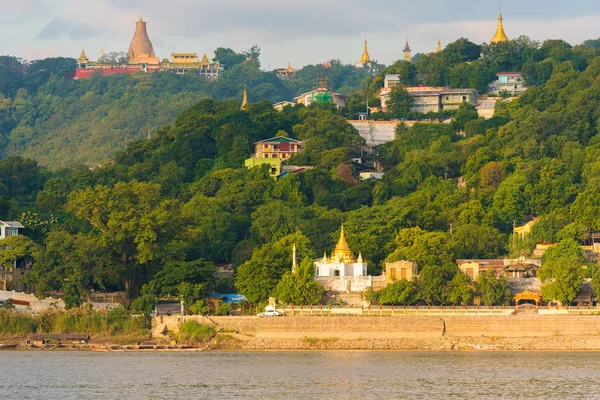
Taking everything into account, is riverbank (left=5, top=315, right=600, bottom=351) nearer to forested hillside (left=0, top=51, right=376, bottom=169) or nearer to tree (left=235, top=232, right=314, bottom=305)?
tree (left=235, top=232, right=314, bottom=305)

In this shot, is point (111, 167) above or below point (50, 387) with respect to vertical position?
above

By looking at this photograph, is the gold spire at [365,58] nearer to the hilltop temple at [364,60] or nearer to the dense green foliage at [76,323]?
the hilltop temple at [364,60]

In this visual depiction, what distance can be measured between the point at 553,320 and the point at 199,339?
598 inches

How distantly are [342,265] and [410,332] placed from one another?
8.42 m

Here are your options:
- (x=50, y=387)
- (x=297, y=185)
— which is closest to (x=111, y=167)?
(x=297, y=185)

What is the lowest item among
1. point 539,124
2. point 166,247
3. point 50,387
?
point 50,387

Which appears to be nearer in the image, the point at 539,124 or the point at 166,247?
the point at 166,247

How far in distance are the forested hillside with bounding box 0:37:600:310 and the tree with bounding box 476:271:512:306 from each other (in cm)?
93

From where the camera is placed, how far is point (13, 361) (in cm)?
6116

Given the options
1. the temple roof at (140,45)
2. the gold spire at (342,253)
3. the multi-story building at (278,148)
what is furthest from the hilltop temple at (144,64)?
the gold spire at (342,253)

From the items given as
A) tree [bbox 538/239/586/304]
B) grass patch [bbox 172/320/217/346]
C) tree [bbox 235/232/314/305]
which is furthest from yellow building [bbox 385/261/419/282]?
grass patch [bbox 172/320/217/346]

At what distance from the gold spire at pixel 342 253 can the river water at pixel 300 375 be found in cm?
1061

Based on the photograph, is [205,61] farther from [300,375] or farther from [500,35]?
[300,375]

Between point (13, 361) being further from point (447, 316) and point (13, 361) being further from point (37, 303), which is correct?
point (447, 316)
